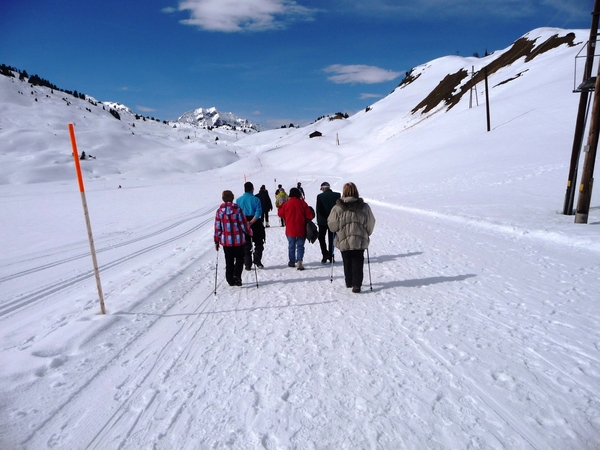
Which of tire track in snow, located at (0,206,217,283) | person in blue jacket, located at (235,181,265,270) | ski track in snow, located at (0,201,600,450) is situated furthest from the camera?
tire track in snow, located at (0,206,217,283)

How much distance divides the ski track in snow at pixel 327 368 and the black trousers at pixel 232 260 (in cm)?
42

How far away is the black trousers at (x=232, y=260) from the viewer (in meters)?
6.93

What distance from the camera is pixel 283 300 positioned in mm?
6281

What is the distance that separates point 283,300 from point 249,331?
1348mm

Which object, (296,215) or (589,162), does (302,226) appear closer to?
(296,215)

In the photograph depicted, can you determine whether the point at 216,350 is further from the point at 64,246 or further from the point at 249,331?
the point at 64,246

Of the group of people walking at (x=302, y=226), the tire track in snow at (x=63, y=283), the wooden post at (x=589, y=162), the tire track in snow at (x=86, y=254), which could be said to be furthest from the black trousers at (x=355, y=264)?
the wooden post at (x=589, y=162)

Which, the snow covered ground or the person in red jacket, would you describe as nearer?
the snow covered ground

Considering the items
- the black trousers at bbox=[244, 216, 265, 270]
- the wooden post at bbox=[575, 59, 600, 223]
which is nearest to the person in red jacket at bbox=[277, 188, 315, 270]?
the black trousers at bbox=[244, 216, 265, 270]

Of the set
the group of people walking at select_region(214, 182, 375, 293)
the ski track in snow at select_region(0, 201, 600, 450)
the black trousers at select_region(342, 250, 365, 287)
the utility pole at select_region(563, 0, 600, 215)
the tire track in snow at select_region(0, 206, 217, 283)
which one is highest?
the utility pole at select_region(563, 0, 600, 215)

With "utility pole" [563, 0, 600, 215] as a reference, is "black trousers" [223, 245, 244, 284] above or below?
below

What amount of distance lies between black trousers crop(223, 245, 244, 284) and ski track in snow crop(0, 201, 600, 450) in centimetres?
42

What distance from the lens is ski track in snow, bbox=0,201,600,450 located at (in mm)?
3070

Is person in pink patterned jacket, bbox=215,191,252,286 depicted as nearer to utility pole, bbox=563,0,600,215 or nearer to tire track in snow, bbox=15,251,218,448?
tire track in snow, bbox=15,251,218,448
